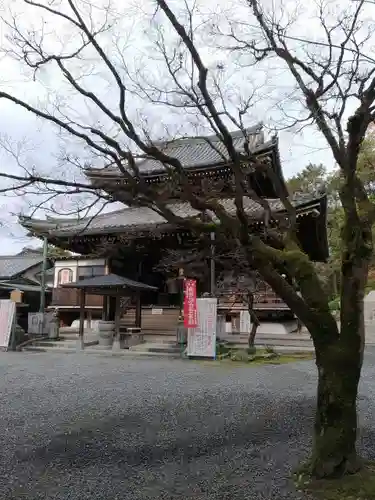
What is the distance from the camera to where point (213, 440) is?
5293 millimetres

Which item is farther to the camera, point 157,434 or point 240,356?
point 240,356

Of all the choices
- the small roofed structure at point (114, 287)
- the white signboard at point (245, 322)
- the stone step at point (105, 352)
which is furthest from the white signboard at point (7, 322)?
the white signboard at point (245, 322)

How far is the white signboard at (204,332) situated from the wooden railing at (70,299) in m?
8.93

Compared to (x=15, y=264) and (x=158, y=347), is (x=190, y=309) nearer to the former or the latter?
(x=158, y=347)

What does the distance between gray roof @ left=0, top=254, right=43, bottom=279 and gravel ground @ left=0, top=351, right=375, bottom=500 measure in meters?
20.9

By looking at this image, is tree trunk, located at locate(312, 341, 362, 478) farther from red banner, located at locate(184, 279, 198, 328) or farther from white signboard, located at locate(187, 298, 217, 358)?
red banner, located at locate(184, 279, 198, 328)

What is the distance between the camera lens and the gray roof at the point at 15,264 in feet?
97.2

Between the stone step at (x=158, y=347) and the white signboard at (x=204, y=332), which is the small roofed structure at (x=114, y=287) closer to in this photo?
the stone step at (x=158, y=347)

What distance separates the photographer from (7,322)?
52.9 feet

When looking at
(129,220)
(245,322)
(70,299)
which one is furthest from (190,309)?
(70,299)

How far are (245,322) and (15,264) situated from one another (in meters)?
18.7

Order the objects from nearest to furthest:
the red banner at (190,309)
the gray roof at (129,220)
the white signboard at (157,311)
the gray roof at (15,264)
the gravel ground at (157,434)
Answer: the gravel ground at (157,434), the red banner at (190,309), the gray roof at (129,220), the white signboard at (157,311), the gray roof at (15,264)

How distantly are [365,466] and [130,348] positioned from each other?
11556mm

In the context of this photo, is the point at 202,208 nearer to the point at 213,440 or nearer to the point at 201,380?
the point at 213,440
